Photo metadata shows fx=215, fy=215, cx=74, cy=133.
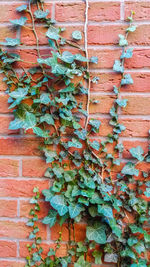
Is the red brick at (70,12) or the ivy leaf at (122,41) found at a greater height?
the red brick at (70,12)

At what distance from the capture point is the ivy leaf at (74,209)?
0.86 m

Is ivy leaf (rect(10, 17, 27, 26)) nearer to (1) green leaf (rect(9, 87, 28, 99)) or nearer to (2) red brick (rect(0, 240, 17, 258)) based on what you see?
(1) green leaf (rect(9, 87, 28, 99))

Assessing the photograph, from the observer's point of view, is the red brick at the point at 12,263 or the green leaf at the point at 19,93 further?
the red brick at the point at 12,263

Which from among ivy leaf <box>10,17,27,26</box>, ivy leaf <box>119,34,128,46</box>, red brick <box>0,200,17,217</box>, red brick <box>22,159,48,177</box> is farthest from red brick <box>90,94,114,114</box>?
red brick <box>0,200,17,217</box>

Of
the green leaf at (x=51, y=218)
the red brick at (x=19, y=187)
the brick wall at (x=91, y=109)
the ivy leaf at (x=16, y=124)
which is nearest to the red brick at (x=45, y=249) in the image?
the brick wall at (x=91, y=109)

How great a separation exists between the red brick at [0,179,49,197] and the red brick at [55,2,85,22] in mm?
706

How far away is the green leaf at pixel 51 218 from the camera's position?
36.1 inches

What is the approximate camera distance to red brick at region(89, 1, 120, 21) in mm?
893

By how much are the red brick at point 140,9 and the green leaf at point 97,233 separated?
877mm

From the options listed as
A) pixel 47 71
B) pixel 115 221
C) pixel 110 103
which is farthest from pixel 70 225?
pixel 47 71

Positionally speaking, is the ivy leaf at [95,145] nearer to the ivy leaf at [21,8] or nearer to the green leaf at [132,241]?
the green leaf at [132,241]

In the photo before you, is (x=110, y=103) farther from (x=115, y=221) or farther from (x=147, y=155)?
(x=115, y=221)

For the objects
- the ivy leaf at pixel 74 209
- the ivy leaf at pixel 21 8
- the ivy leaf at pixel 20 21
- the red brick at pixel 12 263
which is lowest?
the red brick at pixel 12 263

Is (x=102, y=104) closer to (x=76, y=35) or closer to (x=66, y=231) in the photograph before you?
(x=76, y=35)
